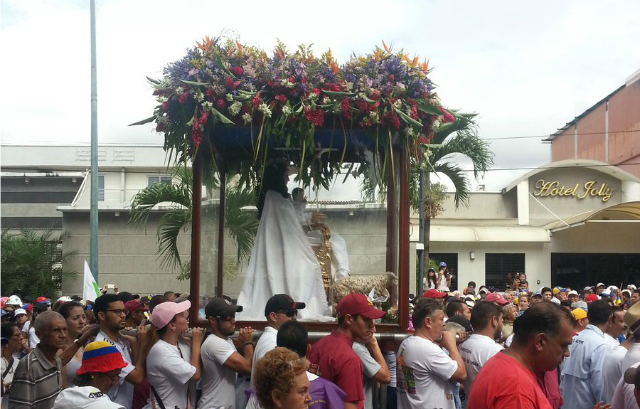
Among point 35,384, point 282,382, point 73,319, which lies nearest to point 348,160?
point 73,319

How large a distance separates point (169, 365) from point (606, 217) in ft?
89.0

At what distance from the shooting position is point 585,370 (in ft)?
23.5

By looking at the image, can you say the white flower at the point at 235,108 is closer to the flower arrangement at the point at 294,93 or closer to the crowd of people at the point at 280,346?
the flower arrangement at the point at 294,93

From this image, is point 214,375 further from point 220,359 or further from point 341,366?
point 341,366

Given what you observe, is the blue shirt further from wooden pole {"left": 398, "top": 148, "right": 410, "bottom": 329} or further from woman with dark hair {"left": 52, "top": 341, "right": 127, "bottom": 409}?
woman with dark hair {"left": 52, "top": 341, "right": 127, "bottom": 409}

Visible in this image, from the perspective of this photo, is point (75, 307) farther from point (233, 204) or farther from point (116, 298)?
point (233, 204)

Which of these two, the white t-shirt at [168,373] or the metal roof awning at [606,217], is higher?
the metal roof awning at [606,217]

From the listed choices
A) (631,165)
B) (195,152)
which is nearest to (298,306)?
(195,152)

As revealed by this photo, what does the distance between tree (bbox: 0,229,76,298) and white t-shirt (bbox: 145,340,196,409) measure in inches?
748

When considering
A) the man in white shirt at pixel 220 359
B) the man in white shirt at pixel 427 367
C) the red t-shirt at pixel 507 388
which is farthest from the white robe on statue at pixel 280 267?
the red t-shirt at pixel 507 388

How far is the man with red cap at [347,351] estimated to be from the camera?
507cm

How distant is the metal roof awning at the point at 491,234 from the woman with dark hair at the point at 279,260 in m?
22.9

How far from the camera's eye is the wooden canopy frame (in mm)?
6777

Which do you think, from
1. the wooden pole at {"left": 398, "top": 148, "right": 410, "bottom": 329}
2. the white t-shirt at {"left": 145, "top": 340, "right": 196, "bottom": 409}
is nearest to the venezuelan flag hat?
the white t-shirt at {"left": 145, "top": 340, "right": 196, "bottom": 409}
